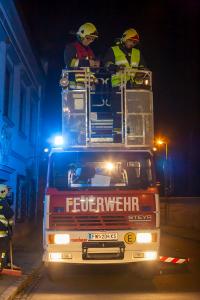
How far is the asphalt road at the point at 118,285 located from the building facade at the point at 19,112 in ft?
15.9

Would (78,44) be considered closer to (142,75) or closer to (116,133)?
(142,75)

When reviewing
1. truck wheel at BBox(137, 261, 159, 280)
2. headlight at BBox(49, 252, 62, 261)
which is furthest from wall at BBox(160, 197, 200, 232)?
→ headlight at BBox(49, 252, 62, 261)

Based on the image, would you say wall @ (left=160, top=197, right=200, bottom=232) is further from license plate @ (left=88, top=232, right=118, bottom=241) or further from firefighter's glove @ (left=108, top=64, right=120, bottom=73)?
license plate @ (left=88, top=232, right=118, bottom=241)

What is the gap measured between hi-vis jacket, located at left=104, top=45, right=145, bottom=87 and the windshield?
8.24 feet

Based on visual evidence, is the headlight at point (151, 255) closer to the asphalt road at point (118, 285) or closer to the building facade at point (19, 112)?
the asphalt road at point (118, 285)

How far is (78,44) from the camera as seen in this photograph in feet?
38.5

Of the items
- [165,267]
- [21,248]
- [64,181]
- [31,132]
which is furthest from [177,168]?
[64,181]

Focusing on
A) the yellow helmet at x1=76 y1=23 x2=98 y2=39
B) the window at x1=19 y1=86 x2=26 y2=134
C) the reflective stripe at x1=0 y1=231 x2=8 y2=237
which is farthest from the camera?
the window at x1=19 y1=86 x2=26 y2=134

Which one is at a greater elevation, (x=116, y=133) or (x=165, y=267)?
(x=116, y=133)

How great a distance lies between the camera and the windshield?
9.62 meters

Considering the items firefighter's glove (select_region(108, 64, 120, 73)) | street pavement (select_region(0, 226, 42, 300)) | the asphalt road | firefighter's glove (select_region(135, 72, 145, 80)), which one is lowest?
the asphalt road

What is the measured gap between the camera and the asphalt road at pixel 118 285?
8586 mm

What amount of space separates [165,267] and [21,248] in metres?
5.51

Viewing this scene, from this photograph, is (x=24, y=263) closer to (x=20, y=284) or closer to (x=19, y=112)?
(x=20, y=284)
